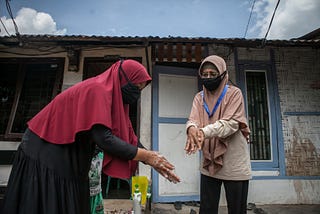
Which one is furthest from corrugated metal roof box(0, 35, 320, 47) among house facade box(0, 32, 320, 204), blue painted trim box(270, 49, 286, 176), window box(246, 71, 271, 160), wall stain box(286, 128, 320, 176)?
wall stain box(286, 128, 320, 176)

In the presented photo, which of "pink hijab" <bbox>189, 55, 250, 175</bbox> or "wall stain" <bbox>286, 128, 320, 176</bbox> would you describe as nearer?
"pink hijab" <bbox>189, 55, 250, 175</bbox>

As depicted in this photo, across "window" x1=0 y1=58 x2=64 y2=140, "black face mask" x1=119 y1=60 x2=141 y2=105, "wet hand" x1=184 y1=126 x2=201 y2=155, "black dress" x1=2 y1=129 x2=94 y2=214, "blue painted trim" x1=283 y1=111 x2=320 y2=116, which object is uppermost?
"window" x1=0 y1=58 x2=64 y2=140

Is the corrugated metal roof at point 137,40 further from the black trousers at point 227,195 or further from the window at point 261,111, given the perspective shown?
the black trousers at point 227,195

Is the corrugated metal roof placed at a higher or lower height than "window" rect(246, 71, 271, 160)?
higher

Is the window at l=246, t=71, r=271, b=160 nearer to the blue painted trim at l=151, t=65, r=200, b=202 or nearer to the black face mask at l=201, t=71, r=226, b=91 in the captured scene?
the blue painted trim at l=151, t=65, r=200, b=202

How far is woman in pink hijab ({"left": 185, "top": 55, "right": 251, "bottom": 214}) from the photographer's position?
2.03 m

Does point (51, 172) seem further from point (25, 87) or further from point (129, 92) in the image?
point (25, 87)

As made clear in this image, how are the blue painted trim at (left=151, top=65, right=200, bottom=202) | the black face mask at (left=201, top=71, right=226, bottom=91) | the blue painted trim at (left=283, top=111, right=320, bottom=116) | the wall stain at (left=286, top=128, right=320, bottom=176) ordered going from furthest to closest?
the blue painted trim at (left=283, top=111, right=320, bottom=116) → the wall stain at (left=286, top=128, right=320, bottom=176) → the blue painted trim at (left=151, top=65, right=200, bottom=202) → the black face mask at (left=201, top=71, right=226, bottom=91)

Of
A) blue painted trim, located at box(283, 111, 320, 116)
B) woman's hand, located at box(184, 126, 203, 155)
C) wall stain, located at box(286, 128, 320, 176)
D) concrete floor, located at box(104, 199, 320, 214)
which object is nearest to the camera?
woman's hand, located at box(184, 126, 203, 155)

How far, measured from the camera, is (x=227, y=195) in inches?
83.0

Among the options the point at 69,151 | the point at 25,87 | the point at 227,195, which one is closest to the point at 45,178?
the point at 69,151

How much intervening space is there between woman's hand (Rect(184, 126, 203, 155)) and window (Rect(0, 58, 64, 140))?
349cm

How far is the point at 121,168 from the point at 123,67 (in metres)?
0.74

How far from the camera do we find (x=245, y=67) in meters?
4.41
